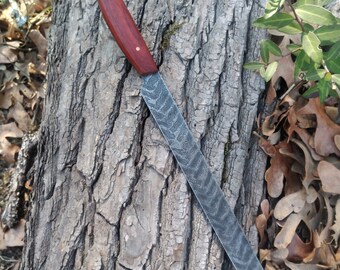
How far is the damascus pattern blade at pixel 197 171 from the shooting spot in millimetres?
1371

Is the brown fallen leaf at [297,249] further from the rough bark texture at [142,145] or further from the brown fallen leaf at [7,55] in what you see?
the brown fallen leaf at [7,55]

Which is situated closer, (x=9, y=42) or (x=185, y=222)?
(x=185, y=222)

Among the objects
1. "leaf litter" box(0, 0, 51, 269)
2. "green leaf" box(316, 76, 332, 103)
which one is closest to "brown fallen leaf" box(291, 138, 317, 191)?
"green leaf" box(316, 76, 332, 103)

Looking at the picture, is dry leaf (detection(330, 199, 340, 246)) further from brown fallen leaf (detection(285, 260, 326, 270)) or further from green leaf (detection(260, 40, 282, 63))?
green leaf (detection(260, 40, 282, 63))

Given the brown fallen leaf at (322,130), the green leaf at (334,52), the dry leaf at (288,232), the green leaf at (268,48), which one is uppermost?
the green leaf at (268,48)

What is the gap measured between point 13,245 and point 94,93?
84 cm

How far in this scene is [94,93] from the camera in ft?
4.71

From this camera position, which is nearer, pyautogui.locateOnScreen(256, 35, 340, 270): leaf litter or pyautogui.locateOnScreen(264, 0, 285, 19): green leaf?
pyautogui.locateOnScreen(264, 0, 285, 19): green leaf

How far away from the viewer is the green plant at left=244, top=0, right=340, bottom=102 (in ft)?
3.89

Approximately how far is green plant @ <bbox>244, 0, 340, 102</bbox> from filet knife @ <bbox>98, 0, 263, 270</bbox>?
275mm

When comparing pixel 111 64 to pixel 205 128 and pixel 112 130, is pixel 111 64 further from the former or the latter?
pixel 205 128

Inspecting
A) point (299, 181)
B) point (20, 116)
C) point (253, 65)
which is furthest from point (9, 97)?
point (299, 181)

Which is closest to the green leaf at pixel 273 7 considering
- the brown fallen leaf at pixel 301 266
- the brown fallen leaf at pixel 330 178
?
the brown fallen leaf at pixel 330 178

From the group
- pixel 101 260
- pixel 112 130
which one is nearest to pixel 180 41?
pixel 112 130
